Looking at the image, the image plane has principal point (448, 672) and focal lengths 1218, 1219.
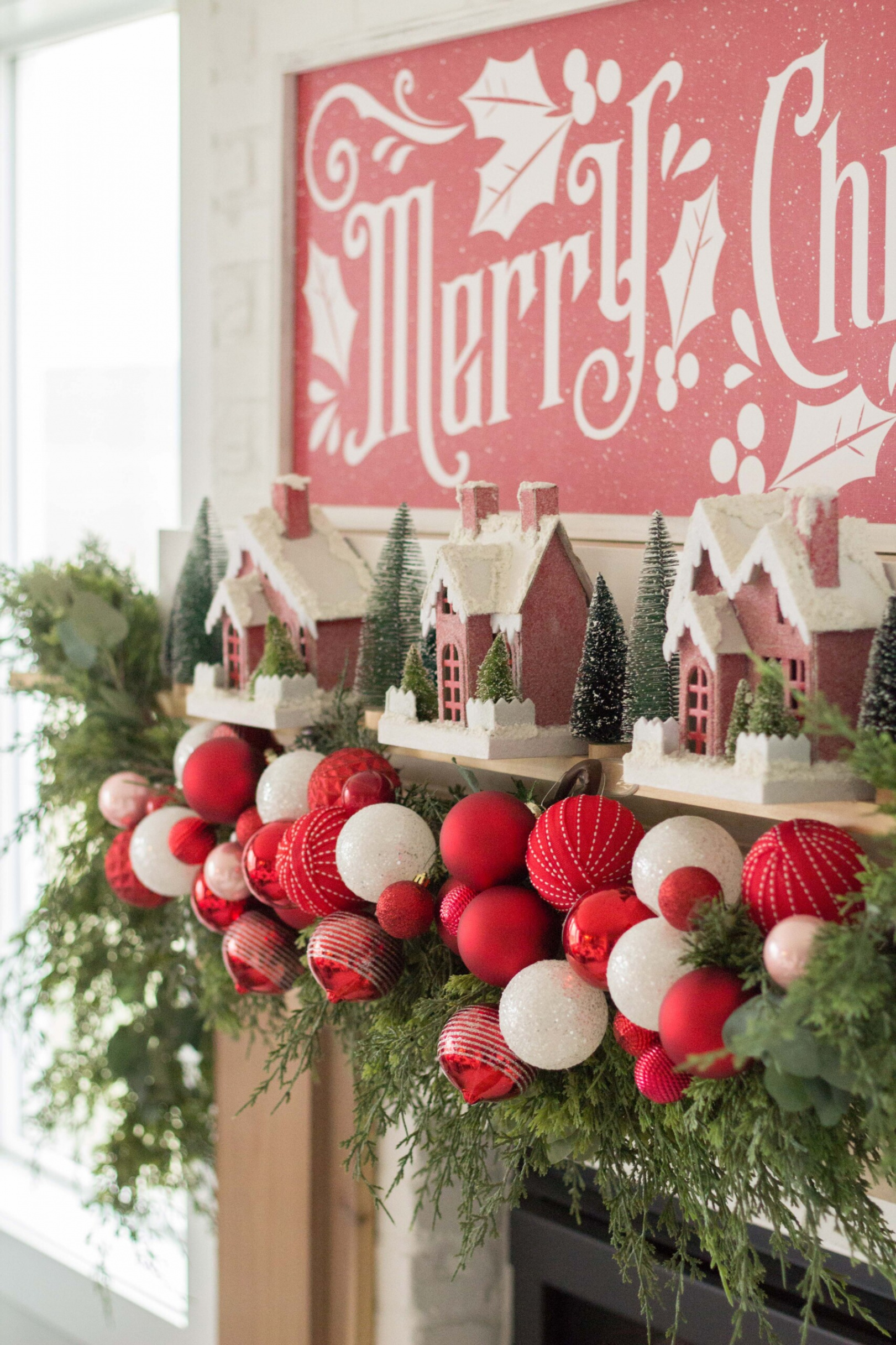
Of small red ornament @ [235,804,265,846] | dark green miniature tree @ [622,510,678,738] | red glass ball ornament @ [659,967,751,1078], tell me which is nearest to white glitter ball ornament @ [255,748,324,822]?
small red ornament @ [235,804,265,846]

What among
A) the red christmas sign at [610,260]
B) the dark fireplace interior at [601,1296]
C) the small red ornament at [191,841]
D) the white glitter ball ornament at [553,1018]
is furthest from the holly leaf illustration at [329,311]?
the dark fireplace interior at [601,1296]

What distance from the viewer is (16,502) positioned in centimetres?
212

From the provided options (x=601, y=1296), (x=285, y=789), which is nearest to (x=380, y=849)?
(x=285, y=789)

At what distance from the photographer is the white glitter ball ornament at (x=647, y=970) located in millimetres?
838

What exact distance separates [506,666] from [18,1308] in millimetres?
1696

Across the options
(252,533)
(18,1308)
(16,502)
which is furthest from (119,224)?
(18,1308)

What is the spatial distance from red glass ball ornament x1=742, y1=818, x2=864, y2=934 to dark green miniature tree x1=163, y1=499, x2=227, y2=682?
0.75m

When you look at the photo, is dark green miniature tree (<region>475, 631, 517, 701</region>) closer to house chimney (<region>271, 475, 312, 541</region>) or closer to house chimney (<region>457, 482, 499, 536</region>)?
house chimney (<region>457, 482, 499, 536</region>)

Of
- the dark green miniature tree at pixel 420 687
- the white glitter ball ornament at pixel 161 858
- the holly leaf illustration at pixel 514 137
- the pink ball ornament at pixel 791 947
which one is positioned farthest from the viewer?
the white glitter ball ornament at pixel 161 858

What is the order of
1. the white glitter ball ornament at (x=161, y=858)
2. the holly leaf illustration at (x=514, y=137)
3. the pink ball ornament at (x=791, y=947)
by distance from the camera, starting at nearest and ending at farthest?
the pink ball ornament at (x=791, y=947) → the holly leaf illustration at (x=514, y=137) → the white glitter ball ornament at (x=161, y=858)

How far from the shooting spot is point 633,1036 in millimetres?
892

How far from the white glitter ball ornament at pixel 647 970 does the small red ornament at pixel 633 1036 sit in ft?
0.07

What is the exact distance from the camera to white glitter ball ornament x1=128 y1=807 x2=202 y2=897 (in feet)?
4.20

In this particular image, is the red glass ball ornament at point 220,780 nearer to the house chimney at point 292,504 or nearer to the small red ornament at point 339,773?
the small red ornament at point 339,773
